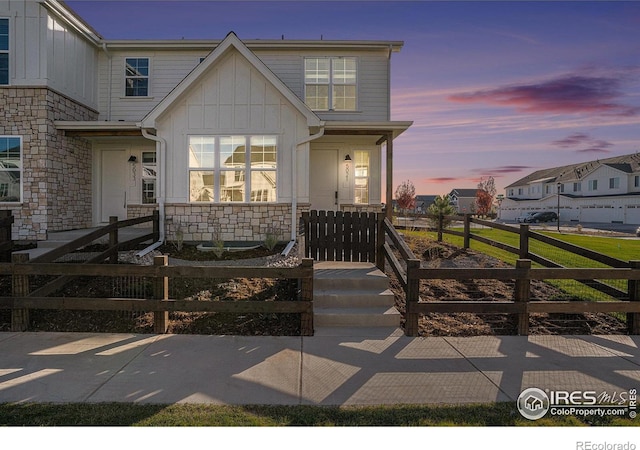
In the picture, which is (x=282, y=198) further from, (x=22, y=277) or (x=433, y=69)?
(x=433, y=69)

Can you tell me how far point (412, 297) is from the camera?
535 centimetres

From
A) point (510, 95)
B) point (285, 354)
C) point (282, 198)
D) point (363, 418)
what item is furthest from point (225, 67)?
point (510, 95)

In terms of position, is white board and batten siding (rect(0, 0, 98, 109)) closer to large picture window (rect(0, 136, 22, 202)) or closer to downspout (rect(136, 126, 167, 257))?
large picture window (rect(0, 136, 22, 202))

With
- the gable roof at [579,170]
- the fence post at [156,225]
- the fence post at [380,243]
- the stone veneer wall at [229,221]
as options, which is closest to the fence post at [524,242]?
the fence post at [380,243]

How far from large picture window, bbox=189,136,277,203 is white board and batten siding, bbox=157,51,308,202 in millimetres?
229

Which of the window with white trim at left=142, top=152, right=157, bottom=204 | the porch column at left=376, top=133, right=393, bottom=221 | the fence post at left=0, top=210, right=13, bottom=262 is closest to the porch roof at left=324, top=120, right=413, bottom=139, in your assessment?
the porch column at left=376, top=133, right=393, bottom=221

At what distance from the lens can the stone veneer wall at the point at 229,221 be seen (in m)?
10.5

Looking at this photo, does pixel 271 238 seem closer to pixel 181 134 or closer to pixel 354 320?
pixel 181 134

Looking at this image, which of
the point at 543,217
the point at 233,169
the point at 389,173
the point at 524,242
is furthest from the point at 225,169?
the point at 543,217

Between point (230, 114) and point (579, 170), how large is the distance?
5844cm

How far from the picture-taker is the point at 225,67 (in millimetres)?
10172

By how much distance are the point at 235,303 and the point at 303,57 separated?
36.2ft

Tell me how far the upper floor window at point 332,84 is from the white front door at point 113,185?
286 inches

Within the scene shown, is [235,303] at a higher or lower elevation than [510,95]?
lower
